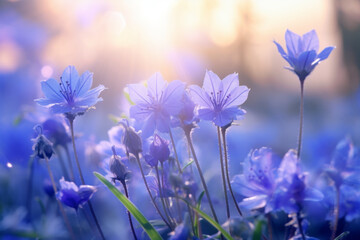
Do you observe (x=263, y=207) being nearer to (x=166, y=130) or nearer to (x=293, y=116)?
(x=166, y=130)

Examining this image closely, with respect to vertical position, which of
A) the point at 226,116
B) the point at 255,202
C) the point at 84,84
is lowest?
the point at 255,202

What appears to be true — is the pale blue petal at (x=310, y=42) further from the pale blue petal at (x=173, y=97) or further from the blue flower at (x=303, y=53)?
the pale blue petal at (x=173, y=97)

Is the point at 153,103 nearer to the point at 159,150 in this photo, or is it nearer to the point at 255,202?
the point at 159,150

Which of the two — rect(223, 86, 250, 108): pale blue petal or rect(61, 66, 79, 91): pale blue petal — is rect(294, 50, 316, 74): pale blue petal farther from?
rect(61, 66, 79, 91): pale blue petal

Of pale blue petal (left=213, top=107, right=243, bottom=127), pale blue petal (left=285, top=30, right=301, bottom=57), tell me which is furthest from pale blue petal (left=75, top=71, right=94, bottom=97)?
pale blue petal (left=285, top=30, right=301, bottom=57)

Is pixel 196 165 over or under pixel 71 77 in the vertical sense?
under

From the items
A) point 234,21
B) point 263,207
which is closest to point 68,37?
point 234,21

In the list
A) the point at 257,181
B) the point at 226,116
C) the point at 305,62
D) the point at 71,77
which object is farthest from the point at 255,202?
the point at 71,77
